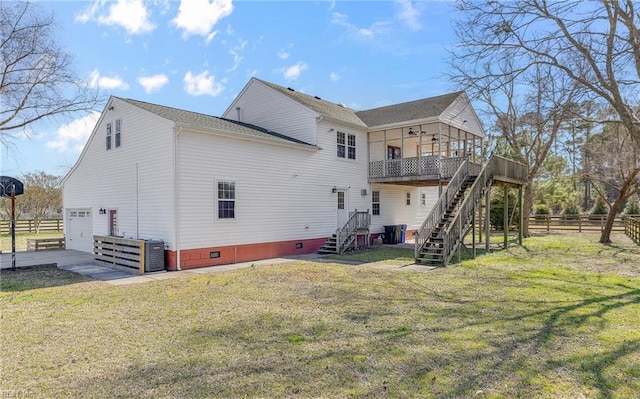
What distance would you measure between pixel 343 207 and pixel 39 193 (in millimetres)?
28219

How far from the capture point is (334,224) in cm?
1709

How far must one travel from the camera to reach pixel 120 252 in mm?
11984

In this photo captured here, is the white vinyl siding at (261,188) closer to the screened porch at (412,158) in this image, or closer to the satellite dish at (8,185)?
the screened porch at (412,158)

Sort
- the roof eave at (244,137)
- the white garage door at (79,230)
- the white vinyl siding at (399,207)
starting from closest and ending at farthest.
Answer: the roof eave at (244,137) < the white garage door at (79,230) < the white vinyl siding at (399,207)

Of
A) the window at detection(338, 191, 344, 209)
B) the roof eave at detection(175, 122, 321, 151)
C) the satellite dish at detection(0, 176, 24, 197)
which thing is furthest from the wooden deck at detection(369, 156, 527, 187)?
the satellite dish at detection(0, 176, 24, 197)

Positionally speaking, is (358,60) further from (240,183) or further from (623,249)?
(623,249)

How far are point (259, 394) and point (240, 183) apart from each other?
10.0m

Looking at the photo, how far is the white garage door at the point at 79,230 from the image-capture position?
16562mm

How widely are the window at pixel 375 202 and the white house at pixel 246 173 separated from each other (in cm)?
5

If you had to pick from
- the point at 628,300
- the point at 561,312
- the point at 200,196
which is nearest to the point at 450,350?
the point at 561,312

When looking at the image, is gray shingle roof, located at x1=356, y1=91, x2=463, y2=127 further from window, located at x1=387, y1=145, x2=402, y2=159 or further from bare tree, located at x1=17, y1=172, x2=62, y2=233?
bare tree, located at x1=17, y1=172, x2=62, y2=233

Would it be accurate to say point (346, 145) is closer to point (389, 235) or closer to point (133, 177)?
point (389, 235)

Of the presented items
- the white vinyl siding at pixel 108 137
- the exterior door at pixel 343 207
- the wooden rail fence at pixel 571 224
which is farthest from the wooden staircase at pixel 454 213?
the wooden rail fence at pixel 571 224

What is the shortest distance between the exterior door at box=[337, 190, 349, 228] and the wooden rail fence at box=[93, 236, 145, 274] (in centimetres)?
880
